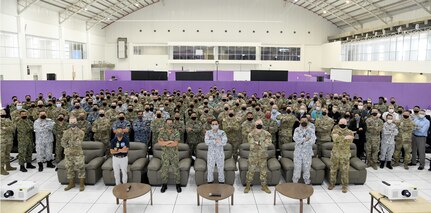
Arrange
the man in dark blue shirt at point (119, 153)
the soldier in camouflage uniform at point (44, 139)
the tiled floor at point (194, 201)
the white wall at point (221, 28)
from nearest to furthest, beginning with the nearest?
the tiled floor at point (194, 201), the man in dark blue shirt at point (119, 153), the soldier in camouflage uniform at point (44, 139), the white wall at point (221, 28)

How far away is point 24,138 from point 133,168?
3.76m

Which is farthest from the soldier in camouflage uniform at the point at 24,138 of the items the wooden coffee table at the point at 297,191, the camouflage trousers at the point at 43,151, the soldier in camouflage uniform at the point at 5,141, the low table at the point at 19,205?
the wooden coffee table at the point at 297,191

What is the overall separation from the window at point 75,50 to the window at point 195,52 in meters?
9.75

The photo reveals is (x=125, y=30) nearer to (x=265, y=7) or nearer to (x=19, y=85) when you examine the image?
(x=265, y=7)

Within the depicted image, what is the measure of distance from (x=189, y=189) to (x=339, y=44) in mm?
28993

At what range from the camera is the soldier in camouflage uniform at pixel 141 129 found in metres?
9.68

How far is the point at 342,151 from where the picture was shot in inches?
316

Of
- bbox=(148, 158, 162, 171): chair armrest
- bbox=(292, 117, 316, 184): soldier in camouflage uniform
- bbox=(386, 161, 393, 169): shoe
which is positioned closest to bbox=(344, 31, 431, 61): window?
bbox=(386, 161, 393, 169): shoe

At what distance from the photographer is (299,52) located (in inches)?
1502

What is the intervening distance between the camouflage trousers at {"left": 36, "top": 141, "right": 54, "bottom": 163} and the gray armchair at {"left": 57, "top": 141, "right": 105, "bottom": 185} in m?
1.48

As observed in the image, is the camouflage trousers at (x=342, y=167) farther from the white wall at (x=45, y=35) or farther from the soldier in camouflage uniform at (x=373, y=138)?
the white wall at (x=45, y=35)

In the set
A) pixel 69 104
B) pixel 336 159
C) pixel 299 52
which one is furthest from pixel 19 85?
pixel 299 52

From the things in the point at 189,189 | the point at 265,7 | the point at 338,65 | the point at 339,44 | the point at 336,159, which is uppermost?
the point at 265,7

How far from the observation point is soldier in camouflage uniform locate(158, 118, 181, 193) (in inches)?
308
